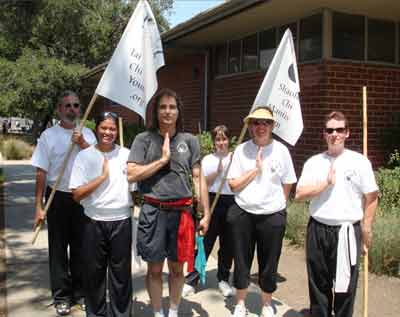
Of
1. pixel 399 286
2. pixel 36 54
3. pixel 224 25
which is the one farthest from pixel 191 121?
pixel 36 54

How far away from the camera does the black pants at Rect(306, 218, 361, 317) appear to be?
3.55 meters

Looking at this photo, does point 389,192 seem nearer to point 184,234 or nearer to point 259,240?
point 259,240

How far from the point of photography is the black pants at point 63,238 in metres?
4.23

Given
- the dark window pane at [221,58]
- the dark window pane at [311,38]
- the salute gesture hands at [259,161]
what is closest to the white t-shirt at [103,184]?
the salute gesture hands at [259,161]

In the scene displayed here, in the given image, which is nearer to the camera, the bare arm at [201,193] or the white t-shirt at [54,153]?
the bare arm at [201,193]

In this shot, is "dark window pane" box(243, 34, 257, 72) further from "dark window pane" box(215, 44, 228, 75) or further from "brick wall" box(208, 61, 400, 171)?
"brick wall" box(208, 61, 400, 171)

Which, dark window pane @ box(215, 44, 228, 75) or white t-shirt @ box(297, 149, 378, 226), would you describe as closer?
white t-shirt @ box(297, 149, 378, 226)

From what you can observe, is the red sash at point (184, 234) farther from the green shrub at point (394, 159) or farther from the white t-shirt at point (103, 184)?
the green shrub at point (394, 159)

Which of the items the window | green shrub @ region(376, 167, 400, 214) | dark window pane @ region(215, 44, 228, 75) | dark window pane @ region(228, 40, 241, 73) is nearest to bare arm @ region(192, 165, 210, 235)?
green shrub @ region(376, 167, 400, 214)

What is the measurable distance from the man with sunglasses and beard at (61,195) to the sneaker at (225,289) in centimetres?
141

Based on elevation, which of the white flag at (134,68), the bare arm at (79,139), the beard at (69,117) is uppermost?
the white flag at (134,68)

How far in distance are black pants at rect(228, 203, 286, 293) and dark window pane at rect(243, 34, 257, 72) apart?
641 cm

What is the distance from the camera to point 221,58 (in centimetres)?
1117

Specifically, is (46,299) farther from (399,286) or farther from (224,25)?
(224,25)
